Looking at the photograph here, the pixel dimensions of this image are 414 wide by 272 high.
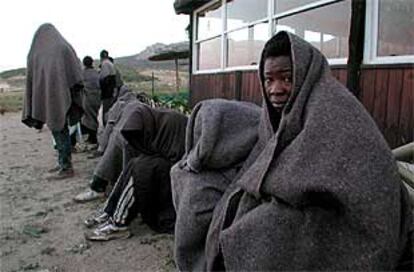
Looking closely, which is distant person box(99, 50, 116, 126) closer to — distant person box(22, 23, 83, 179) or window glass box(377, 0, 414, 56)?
distant person box(22, 23, 83, 179)

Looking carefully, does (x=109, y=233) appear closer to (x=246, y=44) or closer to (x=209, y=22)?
(x=246, y=44)

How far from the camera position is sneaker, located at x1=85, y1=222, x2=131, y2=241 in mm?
3525

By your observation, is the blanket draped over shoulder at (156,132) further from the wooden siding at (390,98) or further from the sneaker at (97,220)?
the wooden siding at (390,98)

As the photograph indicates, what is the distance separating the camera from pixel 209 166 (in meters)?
2.33

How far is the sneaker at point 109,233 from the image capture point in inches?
139

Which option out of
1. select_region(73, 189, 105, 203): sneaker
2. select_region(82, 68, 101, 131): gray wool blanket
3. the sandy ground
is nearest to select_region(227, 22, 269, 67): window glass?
select_region(82, 68, 101, 131): gray wool blanket

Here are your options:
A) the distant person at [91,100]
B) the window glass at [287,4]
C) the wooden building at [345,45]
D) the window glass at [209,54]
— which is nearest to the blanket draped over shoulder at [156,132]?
the wooden building at [345,45]

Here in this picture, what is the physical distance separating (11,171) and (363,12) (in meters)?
5.18

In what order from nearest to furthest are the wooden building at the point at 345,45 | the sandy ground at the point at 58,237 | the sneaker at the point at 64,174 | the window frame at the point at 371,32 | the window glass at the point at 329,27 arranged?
the sandy ground at the point at 58,237
the wooden building at the point at 345,45
the window frame at the point at 371,32
the window glass at the point at 329,27
the sneaker at the point at 64,174

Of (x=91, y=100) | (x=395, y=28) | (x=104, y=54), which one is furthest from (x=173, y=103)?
(x=395, y=28)

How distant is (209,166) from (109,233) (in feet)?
5.05

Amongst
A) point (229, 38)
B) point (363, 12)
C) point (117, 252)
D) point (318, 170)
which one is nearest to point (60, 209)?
point (117, 252)

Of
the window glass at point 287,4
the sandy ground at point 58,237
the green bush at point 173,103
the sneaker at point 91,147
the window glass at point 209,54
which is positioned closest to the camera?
the sandy ground at point 58,237

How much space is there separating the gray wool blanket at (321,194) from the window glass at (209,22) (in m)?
6.24
